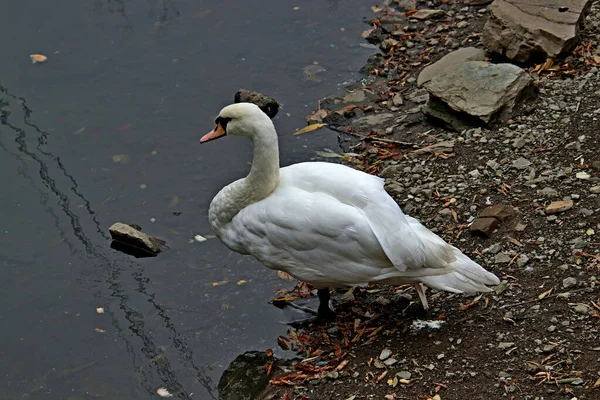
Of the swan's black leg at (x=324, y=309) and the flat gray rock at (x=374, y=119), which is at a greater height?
the flat gray rock at (x=374, y=119)

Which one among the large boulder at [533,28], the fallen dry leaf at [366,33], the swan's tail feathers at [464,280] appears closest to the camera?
the swan's tail feathers at [464,280]

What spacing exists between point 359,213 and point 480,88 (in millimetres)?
2404

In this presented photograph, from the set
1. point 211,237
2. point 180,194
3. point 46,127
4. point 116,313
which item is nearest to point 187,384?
point 116,313

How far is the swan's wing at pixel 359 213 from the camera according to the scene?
4.72 meters

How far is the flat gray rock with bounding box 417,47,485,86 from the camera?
7.59 meters

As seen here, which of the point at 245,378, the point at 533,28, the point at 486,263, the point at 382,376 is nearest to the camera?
the point at 382,376

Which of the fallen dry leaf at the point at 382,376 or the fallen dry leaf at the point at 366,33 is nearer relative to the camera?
the fallen dry leaf at the point at 382,376

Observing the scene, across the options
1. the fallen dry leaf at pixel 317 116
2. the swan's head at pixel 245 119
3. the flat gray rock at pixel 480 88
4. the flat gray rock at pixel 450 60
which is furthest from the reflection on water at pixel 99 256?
the flat gray rock at pixel 450 60

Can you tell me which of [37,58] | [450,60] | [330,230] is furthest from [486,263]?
[37,58]

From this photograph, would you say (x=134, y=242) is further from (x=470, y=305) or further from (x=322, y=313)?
(x=470, y=305)

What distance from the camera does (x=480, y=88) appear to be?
22.1ft

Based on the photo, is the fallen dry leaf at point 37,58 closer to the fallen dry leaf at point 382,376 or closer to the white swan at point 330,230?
the white swan at point 330,230

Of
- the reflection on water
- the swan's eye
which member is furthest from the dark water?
the swan's eye

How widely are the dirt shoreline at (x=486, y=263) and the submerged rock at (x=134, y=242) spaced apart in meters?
1.20
